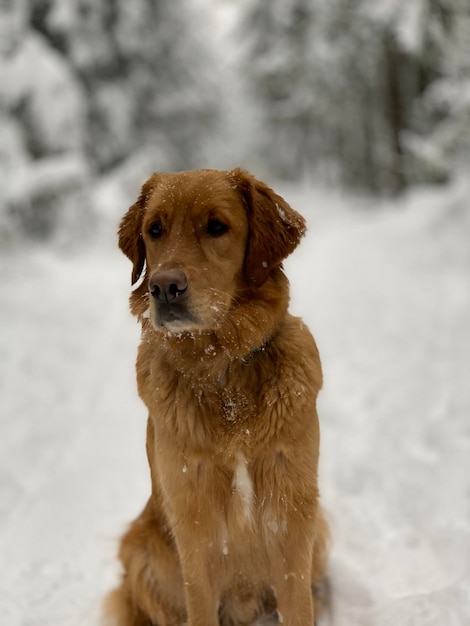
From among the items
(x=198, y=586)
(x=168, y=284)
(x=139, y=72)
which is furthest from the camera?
(x=139, y=72)

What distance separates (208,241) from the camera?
2.30 m

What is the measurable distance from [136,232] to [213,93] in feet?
74.1

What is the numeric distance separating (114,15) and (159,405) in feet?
66.1

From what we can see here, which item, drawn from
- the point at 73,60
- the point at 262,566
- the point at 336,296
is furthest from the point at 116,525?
the point at 73,60

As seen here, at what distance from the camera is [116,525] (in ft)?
12.5

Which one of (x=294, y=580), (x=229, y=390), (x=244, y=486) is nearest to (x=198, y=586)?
(x=294, y=580)

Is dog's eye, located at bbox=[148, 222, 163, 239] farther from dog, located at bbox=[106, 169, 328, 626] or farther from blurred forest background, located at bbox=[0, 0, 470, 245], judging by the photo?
blurred forest background, located at bbox=[0, 0, 470, 245]

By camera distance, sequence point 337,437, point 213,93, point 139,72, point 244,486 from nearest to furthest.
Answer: point 244,486 → point 337,437 → point 139,72 → point 213,93

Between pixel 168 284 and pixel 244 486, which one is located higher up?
pixel 168 284

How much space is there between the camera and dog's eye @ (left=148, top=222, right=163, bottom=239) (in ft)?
7.85

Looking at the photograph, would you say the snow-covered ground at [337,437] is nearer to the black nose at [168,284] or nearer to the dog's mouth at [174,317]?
the dog's mouth at [174,317]

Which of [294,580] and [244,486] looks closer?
[244,486]

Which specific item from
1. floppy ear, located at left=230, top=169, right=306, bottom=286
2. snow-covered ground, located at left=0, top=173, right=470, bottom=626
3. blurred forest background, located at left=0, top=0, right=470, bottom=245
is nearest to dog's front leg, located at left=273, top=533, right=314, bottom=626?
snow-covered ground, located at left=0, top=173, right=470, bottom=626

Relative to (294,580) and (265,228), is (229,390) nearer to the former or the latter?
(265,228)
